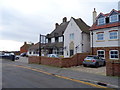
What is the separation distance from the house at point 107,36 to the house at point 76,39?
2856 millimetres

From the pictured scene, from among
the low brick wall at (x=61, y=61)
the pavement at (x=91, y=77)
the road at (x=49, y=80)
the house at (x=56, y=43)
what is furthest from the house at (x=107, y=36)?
the road at (x=49, y=80)

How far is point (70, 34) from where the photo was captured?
2622cm

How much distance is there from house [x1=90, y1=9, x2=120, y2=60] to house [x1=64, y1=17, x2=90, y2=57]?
286 cm

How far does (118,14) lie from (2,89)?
63.8ft

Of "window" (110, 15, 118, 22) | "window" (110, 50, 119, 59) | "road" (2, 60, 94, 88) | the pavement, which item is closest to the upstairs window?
"window" (110, 50, 119, 59)

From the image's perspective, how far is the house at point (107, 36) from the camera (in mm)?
18630

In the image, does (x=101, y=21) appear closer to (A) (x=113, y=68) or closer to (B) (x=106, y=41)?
(B) (x=106, y=41)

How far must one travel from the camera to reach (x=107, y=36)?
1962cm

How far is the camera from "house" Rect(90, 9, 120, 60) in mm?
18630

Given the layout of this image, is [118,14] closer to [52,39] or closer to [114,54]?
[114,54]

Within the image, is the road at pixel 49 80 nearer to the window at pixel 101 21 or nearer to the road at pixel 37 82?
the road at pixel 37 82

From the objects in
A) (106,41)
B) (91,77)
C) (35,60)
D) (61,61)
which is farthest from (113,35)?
(35,60)

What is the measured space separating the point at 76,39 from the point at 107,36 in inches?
267

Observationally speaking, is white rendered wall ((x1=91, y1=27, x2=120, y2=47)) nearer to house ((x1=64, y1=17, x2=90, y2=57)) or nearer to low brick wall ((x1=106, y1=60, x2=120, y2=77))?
house ((x1=64, y1=17, x2=90, y2=57))
